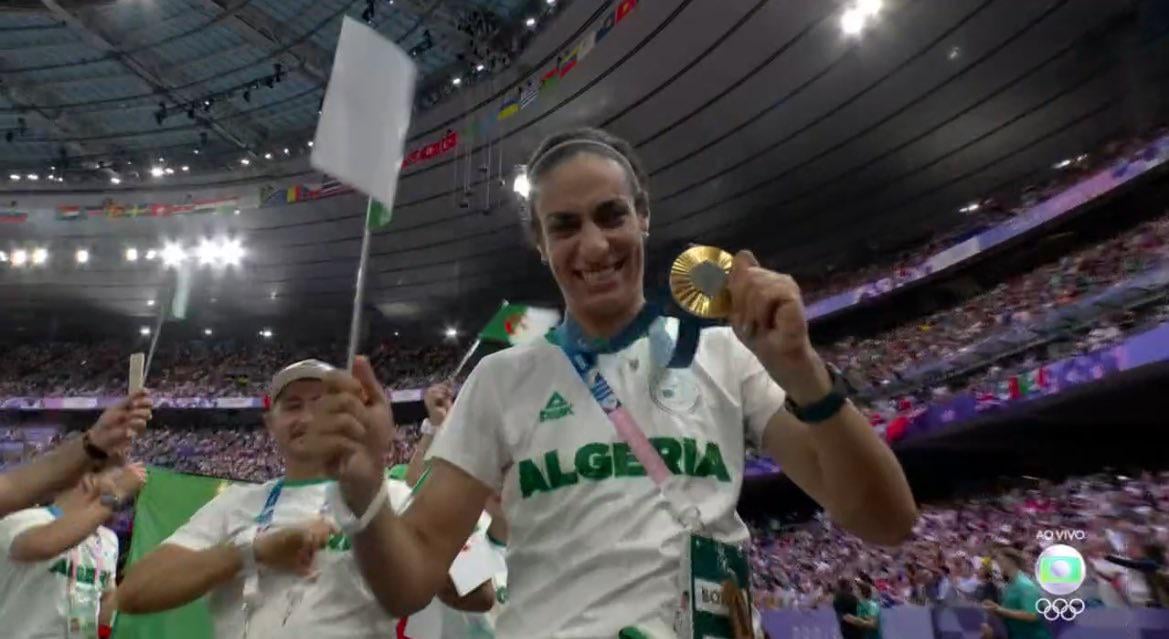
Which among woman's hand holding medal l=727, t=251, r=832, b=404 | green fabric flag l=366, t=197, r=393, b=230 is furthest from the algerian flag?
woman's hand holding medal l=727, t=251, r=832, b=404

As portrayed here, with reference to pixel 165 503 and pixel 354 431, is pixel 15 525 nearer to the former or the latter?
pixel 165 503

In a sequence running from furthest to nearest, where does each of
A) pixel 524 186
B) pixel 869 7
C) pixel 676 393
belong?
pixel 869 7
pixel 524 186
pixel 676 393

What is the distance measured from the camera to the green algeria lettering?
53.7 inches

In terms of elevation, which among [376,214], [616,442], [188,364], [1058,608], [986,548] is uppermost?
[188,364]

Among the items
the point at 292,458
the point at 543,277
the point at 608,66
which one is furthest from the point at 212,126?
the point at 292,458

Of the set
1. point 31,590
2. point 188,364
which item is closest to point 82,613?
point 31,590

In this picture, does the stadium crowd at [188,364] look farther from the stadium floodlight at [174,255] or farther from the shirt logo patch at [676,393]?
the shirt logo patch at [676,393]

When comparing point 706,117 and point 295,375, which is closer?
point 295,375

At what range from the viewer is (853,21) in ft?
39.1

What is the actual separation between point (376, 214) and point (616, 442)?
0.49 metres

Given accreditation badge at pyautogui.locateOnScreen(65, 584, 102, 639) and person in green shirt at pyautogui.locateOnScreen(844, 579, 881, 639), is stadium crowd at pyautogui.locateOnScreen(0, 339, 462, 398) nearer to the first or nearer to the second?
person in green shirt at pyautogui.locateOnScreen(844, 579, 881, 639)

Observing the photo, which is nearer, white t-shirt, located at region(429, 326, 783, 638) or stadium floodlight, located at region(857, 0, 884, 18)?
white t-shirt, located at region(429, 326, 783, 638)

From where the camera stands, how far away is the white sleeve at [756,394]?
4.98 feet
